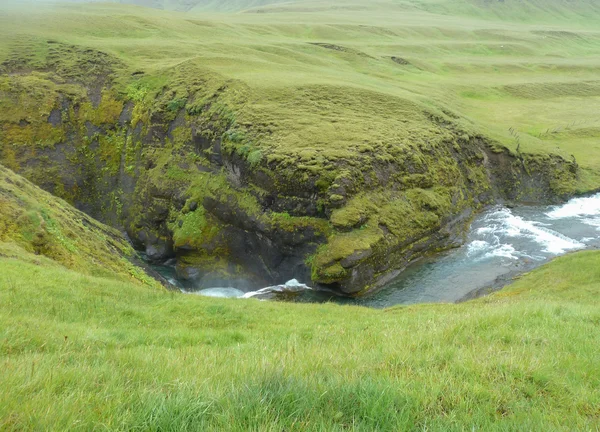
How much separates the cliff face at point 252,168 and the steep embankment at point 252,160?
0.14 metres

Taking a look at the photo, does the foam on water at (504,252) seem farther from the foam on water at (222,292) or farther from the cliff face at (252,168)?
the foam on water at (222,292)

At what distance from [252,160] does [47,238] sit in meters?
17.6

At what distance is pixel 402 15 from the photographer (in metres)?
178

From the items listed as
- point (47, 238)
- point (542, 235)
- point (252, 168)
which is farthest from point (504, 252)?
point (47, 238)

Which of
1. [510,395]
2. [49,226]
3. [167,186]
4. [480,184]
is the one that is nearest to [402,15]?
[480,184]

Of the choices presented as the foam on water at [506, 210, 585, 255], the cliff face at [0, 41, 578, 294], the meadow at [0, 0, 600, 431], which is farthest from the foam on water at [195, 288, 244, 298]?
the foam on water at [506, 210, 585, 255]

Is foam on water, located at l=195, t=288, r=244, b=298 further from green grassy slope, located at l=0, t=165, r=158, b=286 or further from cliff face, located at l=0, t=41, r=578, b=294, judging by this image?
green grassy slope, located at l=0, t=165, r=158, b=286

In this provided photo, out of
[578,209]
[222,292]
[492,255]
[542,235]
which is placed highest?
[578,209]

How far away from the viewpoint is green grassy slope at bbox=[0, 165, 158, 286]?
63.8 ft

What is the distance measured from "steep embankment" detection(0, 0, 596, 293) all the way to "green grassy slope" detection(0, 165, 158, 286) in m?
11.3

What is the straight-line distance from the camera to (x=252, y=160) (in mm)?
35219

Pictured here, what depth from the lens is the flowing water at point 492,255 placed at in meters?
29.9

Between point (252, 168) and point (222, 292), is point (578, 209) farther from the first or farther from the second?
point (222, 292)

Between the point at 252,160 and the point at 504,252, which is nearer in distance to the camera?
the point at 504,252
